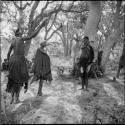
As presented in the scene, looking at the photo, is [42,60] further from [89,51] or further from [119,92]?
[119,92]

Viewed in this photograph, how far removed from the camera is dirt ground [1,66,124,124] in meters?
6.09

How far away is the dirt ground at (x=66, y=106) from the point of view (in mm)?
6086

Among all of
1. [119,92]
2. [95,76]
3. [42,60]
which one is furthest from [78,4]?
[42,60]

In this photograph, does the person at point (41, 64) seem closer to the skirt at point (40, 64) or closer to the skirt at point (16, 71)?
the skirt at point (40, 64)

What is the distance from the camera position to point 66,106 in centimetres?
721

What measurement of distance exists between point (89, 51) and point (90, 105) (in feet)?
6.74

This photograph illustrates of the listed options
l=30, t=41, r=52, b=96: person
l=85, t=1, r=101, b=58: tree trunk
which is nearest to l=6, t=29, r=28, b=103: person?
l=30, t=41, r=52, b=96: person

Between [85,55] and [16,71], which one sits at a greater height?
[85,55]

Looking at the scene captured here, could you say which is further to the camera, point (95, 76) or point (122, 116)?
point (95, 76)

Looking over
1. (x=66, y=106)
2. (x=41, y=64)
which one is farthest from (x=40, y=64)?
(x=66, y=106)

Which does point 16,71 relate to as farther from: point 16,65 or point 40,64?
point 40,64

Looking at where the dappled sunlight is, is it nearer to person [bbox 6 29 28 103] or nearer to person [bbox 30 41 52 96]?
person [bbox 30 41 52 96]

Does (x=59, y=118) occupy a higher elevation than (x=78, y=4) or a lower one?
lower

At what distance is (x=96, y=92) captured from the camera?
32.3ft
